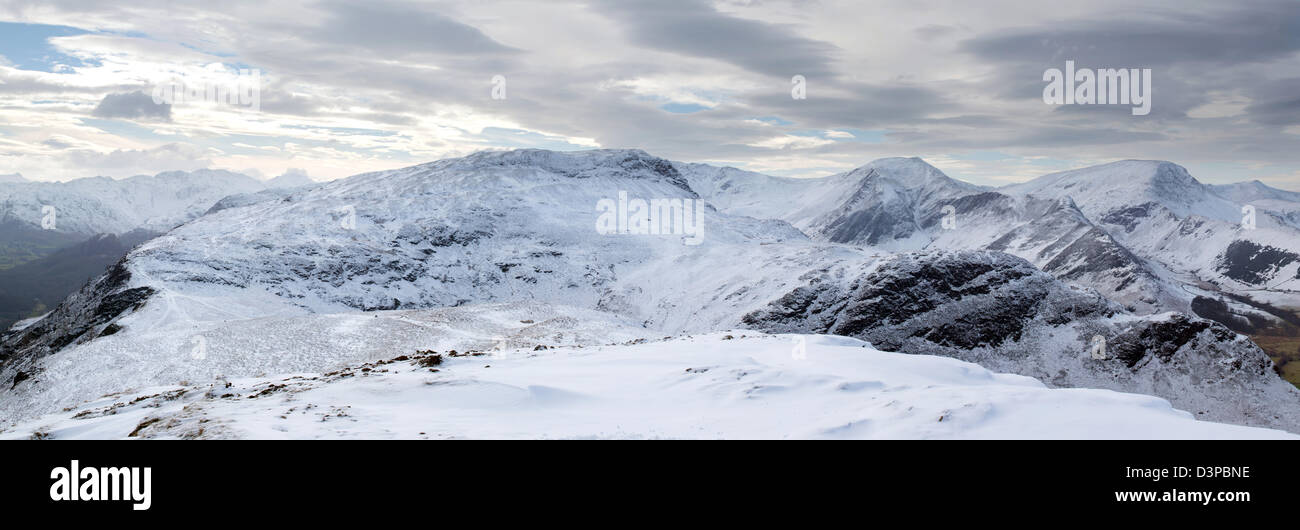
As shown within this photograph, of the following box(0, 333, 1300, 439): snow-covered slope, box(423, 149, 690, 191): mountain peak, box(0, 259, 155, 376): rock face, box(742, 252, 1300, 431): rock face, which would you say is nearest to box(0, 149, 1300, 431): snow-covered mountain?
box(742, 252, 1300, 431): rock face

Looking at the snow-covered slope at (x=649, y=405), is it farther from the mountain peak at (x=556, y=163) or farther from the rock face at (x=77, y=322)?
the mountain peak at (x=556, y=163)

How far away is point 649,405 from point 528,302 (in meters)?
62.5

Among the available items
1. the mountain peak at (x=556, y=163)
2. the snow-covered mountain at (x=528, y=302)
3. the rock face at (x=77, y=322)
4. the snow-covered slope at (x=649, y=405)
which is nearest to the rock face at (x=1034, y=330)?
the snow-covered mountain at (x=528, y=302)

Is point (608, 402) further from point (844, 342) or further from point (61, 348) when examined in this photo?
point (61, 348)

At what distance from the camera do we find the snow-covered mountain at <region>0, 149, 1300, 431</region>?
49312 millimetres

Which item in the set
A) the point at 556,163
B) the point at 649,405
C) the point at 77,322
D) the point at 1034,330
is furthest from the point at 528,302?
the point at 556,163

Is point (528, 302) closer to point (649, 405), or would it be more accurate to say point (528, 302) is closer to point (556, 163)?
point (649, 405)

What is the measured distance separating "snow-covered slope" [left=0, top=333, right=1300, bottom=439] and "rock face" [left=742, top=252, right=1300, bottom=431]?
56.9 metres

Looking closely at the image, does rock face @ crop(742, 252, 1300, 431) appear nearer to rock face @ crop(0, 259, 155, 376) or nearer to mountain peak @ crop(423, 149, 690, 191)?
rock face @ crop(0, 259, 155, 376)

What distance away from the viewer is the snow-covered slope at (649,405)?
11.9 metres

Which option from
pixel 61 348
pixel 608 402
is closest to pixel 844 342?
pixel 608 402
